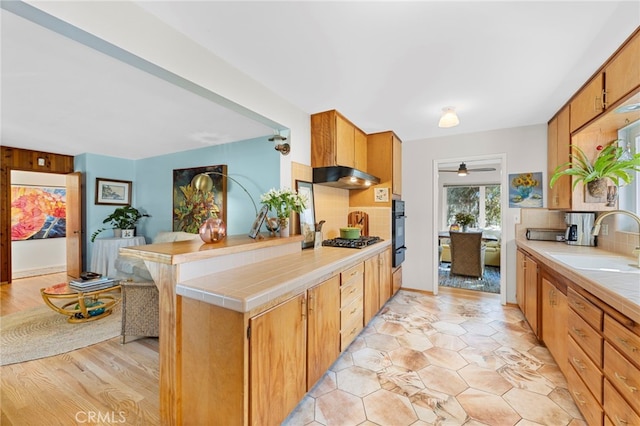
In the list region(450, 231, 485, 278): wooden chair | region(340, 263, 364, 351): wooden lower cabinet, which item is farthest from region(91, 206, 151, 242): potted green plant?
region(450, 231, 485, 278): wooden chair

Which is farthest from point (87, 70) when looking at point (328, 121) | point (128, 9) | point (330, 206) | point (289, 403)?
point (289, 403)

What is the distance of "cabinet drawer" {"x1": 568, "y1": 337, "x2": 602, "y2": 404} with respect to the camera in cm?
131

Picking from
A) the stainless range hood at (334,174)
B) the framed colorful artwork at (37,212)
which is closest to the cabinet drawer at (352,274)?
the stainless range hood at (334,174)

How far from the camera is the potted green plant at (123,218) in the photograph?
4.78 meters

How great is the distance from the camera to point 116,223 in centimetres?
497

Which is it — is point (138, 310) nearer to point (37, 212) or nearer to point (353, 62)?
point (353, 62)

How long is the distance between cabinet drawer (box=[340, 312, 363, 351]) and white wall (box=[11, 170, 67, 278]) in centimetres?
635

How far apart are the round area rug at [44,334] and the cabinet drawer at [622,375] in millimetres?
3701

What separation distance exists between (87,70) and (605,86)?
12.6ft

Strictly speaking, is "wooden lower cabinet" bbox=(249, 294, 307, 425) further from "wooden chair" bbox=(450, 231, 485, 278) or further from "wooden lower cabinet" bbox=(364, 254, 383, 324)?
"wooden chair" bbox=(450, 231, 485, 278)

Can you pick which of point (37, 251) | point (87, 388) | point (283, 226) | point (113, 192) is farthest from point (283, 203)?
point (37, 251)

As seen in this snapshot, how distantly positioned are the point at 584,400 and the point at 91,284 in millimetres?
4201

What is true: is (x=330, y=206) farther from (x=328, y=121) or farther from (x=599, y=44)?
(x=599, y=44)

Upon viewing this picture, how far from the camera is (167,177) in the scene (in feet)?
15.5
